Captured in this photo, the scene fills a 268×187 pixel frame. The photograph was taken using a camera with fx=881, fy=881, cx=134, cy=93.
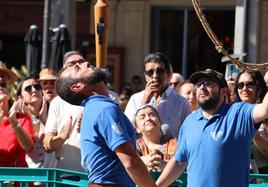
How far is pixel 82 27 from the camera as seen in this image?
18641 mm

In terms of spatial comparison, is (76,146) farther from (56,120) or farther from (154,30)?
(154,30)

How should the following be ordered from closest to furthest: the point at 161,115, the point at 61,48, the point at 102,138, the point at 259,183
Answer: the point at 102,138, the point at 259,183, the point at 161,115, the point at 61,48

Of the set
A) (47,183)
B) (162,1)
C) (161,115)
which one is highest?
(162,1)

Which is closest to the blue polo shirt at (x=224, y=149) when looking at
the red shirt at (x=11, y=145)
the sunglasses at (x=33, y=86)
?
the red shirt at (x=11, y=145)

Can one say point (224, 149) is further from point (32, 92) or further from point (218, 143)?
point (32, 92)

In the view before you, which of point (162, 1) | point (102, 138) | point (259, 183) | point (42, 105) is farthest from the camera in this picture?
point (162, 1)

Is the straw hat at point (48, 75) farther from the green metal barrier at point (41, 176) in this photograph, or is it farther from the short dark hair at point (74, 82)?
the short dark hair at point (74, 82)

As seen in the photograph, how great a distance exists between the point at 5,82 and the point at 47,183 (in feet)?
Result: 7.62

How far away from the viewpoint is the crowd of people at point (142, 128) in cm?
546

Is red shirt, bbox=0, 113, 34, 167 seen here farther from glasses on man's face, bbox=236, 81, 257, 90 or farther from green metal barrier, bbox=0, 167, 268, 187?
glasses on man's face, bbox=236, 81, 257, 90

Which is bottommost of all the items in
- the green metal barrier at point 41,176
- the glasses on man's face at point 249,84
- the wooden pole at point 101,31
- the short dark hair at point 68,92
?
the green metal barrier at point 41,176

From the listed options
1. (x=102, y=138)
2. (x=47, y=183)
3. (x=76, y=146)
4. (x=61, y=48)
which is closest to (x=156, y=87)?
(x=76, y=146)

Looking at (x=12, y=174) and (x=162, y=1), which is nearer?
(x=12, y=174)

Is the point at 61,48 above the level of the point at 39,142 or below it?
above
